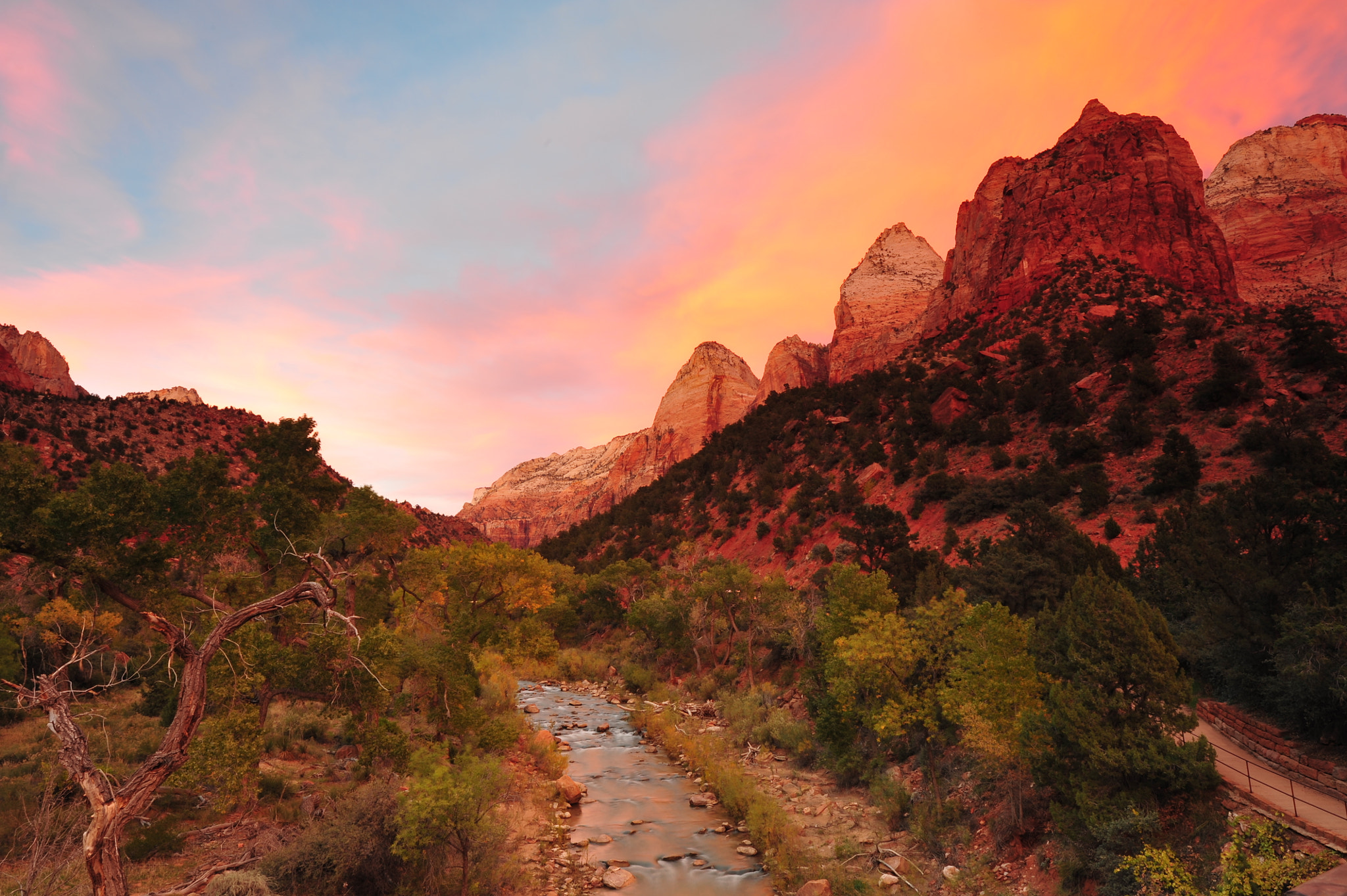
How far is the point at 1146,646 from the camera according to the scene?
12.4 metres

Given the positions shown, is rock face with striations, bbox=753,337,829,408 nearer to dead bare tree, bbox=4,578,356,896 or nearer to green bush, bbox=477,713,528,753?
green bush, bbox=477,713,528,753

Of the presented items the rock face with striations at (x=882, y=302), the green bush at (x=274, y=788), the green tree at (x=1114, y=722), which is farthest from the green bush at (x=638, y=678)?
the rock face with striations at (x=882, y=302)

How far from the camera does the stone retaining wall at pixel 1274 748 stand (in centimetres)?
1228

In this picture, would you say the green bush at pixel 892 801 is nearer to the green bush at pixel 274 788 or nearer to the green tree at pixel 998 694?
the green tree at pixel 998 694

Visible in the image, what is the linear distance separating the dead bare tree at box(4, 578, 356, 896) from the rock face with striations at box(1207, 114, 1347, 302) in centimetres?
10645

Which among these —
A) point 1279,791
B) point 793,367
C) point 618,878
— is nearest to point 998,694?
point 1279,791

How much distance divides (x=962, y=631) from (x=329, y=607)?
17.0 m

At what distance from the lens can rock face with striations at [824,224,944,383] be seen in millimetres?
93562

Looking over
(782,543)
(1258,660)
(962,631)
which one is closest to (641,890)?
(962,631)

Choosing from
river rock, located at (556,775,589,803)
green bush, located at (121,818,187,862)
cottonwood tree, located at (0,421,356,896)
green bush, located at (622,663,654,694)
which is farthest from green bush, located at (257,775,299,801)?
green bush, located at (622,663,654,694)

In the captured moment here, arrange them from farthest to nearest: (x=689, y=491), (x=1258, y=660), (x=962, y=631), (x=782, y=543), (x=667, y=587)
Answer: (x=689, y=491)
(x=782, y=543)
(x=667, y=587)
(x=962, y=631)
(x=1258, y=660)

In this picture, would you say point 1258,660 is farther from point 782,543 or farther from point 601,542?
point 601,542

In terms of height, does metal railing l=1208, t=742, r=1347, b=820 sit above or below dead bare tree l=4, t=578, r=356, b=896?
below

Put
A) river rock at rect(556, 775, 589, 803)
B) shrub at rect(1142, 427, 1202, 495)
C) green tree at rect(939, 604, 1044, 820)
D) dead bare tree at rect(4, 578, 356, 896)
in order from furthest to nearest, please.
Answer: shrub at rect(1142, 427, 1202, 495) < river rock at rect(556, 775, 589, 803) < green tree at rect(939, 604, 1044, 820) < dead bare tree at rect(4, 578, 356, 896)
